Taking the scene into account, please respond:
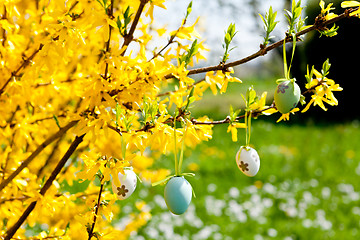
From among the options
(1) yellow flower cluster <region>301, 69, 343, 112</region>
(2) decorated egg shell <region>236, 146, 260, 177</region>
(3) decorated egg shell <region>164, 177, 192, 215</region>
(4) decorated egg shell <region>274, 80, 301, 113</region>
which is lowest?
(3) decorated egg shell <region>164, 177, 192, 215</region>

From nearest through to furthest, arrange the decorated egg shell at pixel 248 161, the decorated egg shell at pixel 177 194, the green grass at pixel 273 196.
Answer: the decorated egg shell at pixel 177 194 < the decorated egg shell at pixel 248 161 < the green grass at pixel 273 196

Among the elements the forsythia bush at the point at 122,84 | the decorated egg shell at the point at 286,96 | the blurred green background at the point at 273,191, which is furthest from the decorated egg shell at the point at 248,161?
the blurred green background at the point at 273,191

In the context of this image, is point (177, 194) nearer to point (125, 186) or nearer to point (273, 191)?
point (125, 186)

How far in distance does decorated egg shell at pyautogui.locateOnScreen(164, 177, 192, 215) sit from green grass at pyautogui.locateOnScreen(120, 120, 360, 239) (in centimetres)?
288

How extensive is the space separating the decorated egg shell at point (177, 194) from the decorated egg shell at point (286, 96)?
36cm

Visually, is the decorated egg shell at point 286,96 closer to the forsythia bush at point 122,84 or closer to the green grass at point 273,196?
the forsythia bush at point 122,84

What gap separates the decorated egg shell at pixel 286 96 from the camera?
1.16 metres

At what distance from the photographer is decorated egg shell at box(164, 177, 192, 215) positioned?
1.15 metres

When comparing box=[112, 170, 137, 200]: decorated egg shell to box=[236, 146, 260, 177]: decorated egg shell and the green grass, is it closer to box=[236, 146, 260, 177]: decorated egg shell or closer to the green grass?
box=[236, 146, 260, 177]: decorated egg shell

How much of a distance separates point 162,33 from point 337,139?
6.18 m

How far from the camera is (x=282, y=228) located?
4.04 m

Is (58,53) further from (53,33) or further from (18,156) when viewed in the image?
(18,156)

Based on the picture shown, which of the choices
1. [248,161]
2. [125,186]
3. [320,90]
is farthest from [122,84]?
[320,90]

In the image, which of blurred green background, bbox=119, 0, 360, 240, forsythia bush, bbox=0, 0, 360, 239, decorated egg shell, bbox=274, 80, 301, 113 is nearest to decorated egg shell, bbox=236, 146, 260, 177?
forsythia bush, bbox=0, 0, 360, 239
